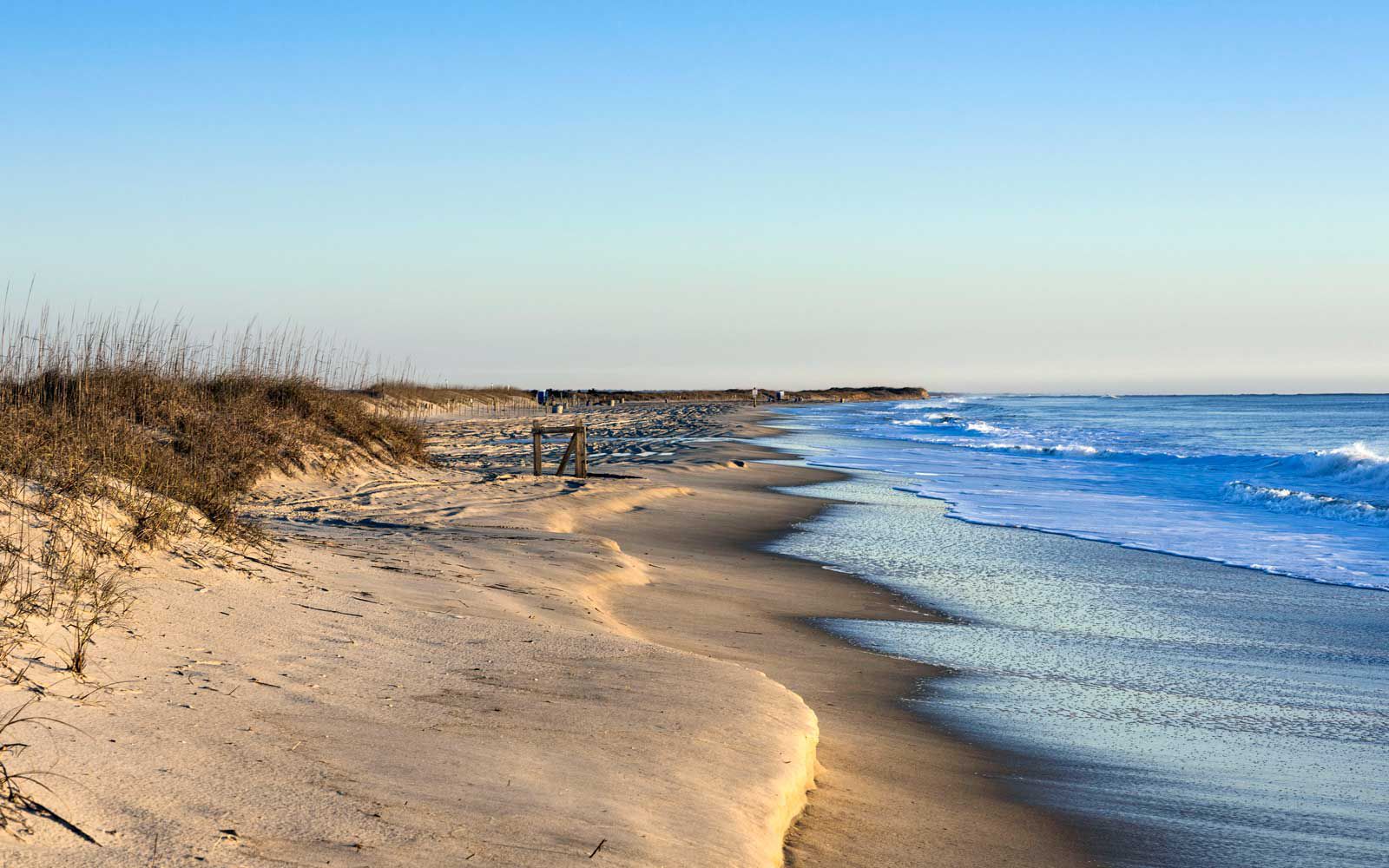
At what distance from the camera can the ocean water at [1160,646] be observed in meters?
5.08

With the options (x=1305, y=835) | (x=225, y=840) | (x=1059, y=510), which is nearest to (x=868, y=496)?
(x=1059, y=510)

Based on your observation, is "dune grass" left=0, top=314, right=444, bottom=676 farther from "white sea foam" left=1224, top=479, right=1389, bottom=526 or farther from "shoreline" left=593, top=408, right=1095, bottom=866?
"white sea foam" left=1224, top=479, right=1389, bottom=526

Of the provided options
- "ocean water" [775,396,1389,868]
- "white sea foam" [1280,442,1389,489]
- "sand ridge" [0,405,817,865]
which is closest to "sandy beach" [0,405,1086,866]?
"sand ridge" [0,405,817,865]

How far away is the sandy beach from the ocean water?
18.3 inches

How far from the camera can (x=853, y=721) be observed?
20.9ft

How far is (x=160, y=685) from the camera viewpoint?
180 inches

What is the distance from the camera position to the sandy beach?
350 cm

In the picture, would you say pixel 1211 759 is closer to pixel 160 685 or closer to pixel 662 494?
pixel 160 685

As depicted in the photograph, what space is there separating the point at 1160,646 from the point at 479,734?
6121 mm

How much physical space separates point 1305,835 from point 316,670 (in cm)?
465

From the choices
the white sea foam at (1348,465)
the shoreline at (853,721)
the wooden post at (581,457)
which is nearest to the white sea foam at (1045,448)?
the white sea foam at (1348,465)

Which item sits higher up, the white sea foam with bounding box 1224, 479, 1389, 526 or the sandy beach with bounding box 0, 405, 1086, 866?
the white sea foam with bounding box 1224, 479, 1389, 526

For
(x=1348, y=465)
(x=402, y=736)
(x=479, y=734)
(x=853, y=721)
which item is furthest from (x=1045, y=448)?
(x=402, y=736)

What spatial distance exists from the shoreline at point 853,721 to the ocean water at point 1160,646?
0.74 ft
